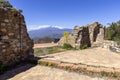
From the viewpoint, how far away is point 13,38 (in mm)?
5953

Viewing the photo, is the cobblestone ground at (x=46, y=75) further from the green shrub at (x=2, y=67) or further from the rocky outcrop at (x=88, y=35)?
the rocky outcrop at (x=88, y=35)

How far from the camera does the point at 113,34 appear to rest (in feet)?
60.8

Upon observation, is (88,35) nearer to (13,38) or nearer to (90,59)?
(90,59)

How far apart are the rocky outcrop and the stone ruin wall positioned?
1046 cm

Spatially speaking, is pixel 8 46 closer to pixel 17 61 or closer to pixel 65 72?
pixel 17 61

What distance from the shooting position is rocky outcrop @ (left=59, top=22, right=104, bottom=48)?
16516mm

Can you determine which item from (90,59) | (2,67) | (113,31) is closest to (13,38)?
(2,67)

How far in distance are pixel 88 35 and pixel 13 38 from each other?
479 inches

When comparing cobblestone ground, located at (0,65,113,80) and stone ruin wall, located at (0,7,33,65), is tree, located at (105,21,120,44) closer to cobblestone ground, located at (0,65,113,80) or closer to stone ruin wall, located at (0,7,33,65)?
stone ruin wall, located at (0,7,33,65)

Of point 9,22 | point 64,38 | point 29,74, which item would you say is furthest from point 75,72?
point 64,38

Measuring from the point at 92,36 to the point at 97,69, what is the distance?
41.5 ft

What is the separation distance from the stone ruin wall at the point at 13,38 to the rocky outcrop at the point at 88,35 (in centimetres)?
1046

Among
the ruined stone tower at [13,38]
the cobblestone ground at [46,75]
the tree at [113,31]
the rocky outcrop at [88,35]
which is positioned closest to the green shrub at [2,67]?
the ruined stone tower at [13,38]

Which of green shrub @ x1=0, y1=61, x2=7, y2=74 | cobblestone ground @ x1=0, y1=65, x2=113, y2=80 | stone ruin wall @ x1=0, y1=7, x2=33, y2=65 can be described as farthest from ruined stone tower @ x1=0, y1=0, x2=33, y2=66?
cobblestone ground @ x1=0, y1=65, x2=113, y2=80
